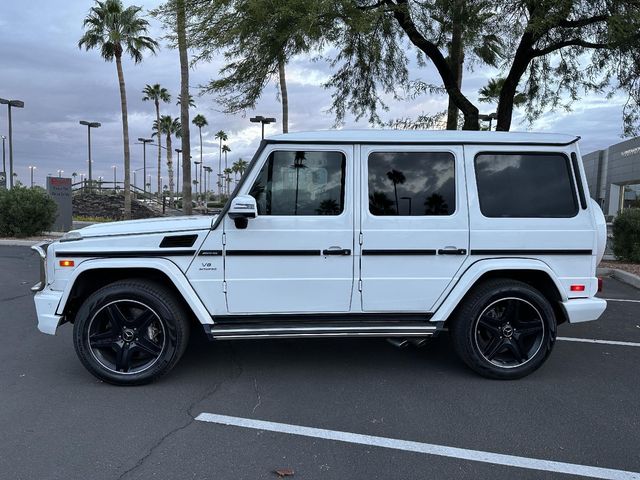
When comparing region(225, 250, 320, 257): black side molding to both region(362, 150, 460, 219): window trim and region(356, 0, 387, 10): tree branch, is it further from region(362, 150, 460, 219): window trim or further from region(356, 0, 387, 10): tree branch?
region(356, 0, 387, 10): tree branch

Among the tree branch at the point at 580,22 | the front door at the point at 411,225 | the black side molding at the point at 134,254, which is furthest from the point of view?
the tree branch at the point at 580,22

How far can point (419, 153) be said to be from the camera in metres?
4.35

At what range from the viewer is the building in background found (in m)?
41.7

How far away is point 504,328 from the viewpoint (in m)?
4.40

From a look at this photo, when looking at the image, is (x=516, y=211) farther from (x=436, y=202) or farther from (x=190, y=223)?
(x=190, y=223)

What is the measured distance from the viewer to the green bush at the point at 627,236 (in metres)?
11.2

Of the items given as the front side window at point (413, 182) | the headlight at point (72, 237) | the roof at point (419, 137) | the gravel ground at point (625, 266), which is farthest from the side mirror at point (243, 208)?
the gravel ground at point (625, 266)

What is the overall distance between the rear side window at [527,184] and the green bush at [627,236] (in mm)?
8199

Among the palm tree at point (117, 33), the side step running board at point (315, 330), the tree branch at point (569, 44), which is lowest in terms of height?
the side step running board at point (315, 330)

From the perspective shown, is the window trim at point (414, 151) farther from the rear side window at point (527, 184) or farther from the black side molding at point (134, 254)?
the black side molding at point (134, 254)

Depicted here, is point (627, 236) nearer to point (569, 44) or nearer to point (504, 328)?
point (569, 44)

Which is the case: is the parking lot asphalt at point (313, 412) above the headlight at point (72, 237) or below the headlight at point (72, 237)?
below

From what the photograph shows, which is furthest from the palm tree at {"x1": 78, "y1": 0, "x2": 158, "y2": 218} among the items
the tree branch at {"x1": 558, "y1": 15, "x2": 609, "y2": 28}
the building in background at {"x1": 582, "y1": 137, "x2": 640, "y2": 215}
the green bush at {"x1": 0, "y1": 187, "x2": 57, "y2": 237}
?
the building in background at {"x1": 582, "y1": 137, "x2": 640, "y2": 215}

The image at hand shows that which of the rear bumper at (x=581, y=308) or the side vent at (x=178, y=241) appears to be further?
the rear bumper at (x=581, y=308)
